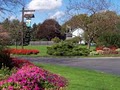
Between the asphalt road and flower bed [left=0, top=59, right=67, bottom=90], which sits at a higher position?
flower bed [left=0, top=59, right=67, bottom=90]

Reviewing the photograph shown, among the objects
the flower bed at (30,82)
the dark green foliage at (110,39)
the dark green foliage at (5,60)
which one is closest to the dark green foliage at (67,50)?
the dark green foliage at (110,39)

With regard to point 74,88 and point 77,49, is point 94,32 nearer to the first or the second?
point 77,49

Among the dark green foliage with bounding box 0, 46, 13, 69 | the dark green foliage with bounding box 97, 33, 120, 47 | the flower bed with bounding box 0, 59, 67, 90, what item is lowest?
the flower bed with bounding box 0, 59, 67, 90

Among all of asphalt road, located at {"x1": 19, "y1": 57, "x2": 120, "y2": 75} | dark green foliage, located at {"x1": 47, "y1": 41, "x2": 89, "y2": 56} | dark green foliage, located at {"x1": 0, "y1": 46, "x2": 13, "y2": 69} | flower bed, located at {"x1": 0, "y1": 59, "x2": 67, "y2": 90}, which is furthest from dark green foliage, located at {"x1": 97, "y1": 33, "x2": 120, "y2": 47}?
flower bed, located at {"x1": 0, "y1": 59, "x2": 67, "y2": 90}

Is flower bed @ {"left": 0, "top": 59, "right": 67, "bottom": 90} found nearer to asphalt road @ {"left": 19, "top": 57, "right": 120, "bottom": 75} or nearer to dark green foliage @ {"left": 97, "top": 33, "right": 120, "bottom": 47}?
asphalt road @ {"left": 19, "top": 57, "right": 120, "bottom": 75}

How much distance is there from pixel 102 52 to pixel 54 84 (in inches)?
1219

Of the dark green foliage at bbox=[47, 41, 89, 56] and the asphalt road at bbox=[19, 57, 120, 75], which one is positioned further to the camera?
the dark green foliage at bbox=[47, 41, 89, 56]

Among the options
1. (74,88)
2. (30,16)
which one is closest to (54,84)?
(74,88)

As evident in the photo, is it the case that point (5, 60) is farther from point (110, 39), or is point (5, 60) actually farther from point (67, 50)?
point (110, 39)

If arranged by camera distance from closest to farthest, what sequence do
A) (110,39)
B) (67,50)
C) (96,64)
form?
(96,64) < (67,50) < (110,39)

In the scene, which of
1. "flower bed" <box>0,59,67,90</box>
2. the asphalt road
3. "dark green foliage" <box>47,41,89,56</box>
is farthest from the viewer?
"dark green foliage" <box>47,41,89,56</box>

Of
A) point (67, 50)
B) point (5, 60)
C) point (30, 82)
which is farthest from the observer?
point (67, 50)

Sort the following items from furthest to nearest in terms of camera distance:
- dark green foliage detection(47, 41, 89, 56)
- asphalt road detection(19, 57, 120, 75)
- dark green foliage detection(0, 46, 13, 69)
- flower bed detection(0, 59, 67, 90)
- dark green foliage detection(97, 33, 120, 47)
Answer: dark green foliage detection(97, 33, 120, 47) → dark green foliage detection(47, 41, 89, 56) → asphalt road detection(19, 57, 120, 75) → dark green foliage detection(0, 46, 13, 69) → flower bed detection(0, 59, 67, 90)

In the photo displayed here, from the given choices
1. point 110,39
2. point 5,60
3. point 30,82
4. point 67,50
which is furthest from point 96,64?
point 110,39
